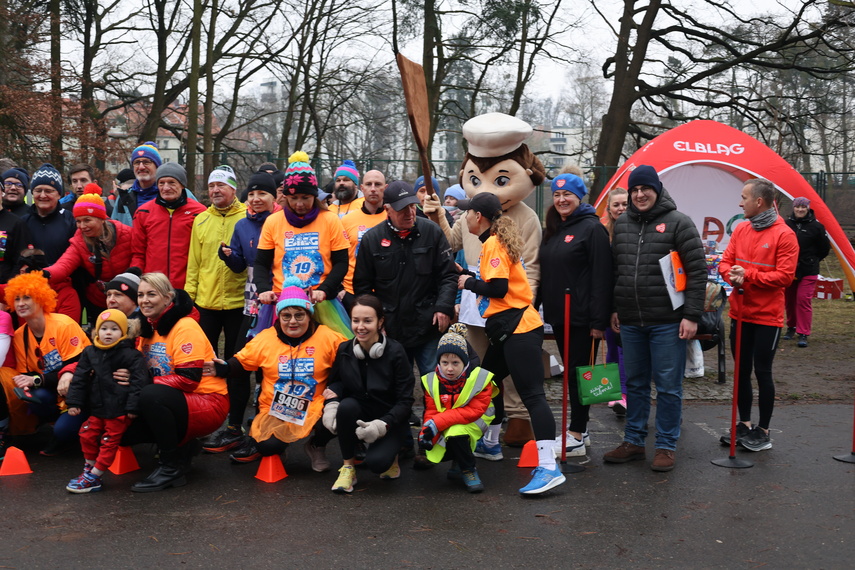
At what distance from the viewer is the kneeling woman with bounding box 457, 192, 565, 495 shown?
16.9 feet

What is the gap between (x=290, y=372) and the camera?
5289mm

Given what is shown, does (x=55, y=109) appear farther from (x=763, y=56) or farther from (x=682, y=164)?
(x=763, y=56)

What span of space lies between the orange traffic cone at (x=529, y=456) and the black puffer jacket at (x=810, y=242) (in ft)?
20.2

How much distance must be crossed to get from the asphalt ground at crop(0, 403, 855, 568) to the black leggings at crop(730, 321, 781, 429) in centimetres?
32

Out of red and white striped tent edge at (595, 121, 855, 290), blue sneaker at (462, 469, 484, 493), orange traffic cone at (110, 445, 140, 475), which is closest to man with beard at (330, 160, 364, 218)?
orange traffic cone at (110, 445, 140, 475)

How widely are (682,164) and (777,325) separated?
515 centimetres

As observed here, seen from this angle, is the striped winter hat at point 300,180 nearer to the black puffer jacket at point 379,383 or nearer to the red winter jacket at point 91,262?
the black puffer jacket at point 379,383

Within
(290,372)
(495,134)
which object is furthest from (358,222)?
(290,372)

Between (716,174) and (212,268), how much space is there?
764 cm

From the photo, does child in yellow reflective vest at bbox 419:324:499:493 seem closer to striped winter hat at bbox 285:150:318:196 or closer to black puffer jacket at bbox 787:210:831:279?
striped winter hat at bbox 285:150:318:196

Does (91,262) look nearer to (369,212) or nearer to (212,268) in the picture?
(212,268)

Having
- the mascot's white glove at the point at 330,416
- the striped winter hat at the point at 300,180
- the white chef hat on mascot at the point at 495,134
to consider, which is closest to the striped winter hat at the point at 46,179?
the striped winter hat at the point at 300,180

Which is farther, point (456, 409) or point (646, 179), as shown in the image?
point (646, 179)

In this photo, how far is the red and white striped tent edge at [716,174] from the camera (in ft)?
33.4
